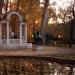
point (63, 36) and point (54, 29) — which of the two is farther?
point (54, 29)

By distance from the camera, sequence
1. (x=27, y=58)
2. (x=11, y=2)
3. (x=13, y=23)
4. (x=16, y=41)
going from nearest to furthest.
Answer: (x=27, y=58)
(x=16, y=41)
(x=13, y=23)
(x=11, y=2)

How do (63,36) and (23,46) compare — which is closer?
(23,46)

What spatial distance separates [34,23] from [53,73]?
47.9 metres

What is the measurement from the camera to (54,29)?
255 ft

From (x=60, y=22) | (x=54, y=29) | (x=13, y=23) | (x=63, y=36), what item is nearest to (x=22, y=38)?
(x=13, y=23)

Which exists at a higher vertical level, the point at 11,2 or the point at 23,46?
the point at 11,2

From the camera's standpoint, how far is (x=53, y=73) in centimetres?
1686

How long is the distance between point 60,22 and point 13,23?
16412mm

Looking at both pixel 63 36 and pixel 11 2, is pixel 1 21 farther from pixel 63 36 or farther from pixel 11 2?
pixel 63 36

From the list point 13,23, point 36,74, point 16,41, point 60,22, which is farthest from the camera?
point 60,22

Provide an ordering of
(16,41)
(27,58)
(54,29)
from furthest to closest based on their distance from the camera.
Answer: (54,29) → (16,41) → (27,58)

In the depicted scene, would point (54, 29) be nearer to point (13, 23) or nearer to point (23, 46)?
point (13, 23)

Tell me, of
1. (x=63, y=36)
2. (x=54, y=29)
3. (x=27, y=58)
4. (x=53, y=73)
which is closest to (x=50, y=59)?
(x=27, y=58)

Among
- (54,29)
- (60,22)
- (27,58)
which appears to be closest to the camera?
(27,58)
